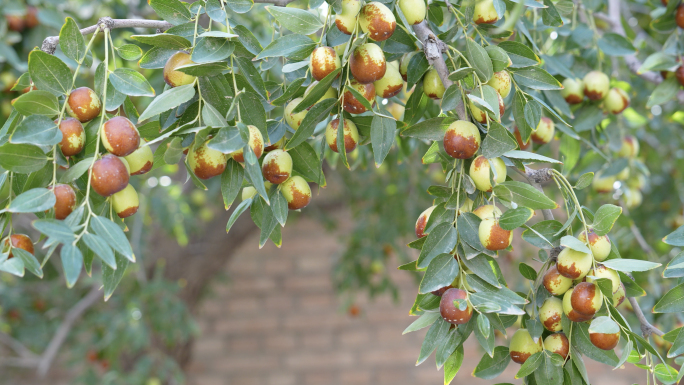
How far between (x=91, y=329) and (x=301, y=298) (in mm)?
1451

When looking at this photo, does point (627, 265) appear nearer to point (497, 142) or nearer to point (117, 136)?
point (497, 142)

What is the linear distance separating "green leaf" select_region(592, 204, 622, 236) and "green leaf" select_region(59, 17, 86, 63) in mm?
603

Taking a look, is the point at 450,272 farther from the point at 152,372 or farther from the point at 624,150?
the point at 152,372

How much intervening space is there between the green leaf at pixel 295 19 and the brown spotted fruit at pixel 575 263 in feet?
1.24

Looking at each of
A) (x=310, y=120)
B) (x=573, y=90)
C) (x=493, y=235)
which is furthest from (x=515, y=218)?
(x=573, y=90)

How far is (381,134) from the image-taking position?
1.98 ft

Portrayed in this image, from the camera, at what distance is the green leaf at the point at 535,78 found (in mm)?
697

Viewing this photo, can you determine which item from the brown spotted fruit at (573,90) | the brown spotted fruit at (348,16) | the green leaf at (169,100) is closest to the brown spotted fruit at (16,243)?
the green leaf at (169,100)

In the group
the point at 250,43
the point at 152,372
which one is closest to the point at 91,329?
the point at 152,372

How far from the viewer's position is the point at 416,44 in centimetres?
68

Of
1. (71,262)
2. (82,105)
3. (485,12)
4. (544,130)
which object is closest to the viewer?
(71,262)

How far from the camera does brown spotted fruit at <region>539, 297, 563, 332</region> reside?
2.02 ft

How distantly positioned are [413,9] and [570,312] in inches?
15.0

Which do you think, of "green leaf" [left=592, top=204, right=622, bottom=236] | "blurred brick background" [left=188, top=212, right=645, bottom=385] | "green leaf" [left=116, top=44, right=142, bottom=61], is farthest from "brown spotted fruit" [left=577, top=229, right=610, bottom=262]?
"blurred brick background" [left=188, top=212, right=645, bottom=385]
